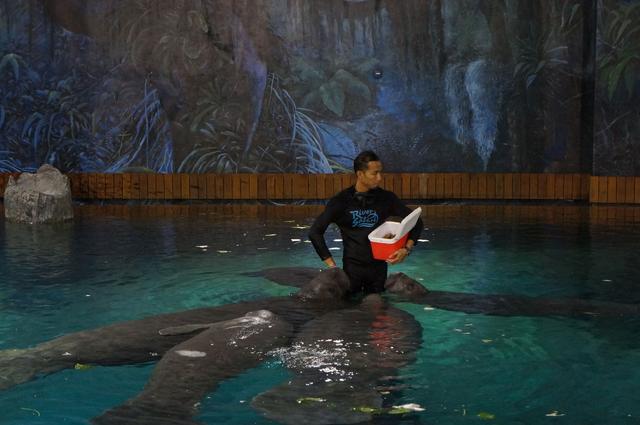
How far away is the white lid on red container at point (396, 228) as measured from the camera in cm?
557

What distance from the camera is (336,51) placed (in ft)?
56.5

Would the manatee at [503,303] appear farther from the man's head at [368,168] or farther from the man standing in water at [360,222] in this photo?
the man's head at [368,168]

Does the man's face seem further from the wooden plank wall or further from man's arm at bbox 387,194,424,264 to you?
the wooden plank wall

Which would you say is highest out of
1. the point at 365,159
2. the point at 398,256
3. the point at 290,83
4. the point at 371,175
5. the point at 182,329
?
the point at 290,83

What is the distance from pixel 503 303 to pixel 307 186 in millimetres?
11213

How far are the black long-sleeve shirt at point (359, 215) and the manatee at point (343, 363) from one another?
0.44 meters

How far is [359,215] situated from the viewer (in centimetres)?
616

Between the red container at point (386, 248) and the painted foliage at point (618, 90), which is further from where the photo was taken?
the painted foliage at point (618, 90)

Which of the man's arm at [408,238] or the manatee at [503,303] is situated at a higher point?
the man's arm at [408,238]

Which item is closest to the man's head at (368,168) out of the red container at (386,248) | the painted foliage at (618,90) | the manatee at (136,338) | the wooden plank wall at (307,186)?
the red container at (386,248)

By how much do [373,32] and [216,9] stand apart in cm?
344

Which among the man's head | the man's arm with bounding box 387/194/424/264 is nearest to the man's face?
the man's head

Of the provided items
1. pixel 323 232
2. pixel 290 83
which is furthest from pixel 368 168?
pixel 290 83

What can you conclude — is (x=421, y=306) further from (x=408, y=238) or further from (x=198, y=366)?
(x=198, y=366)
